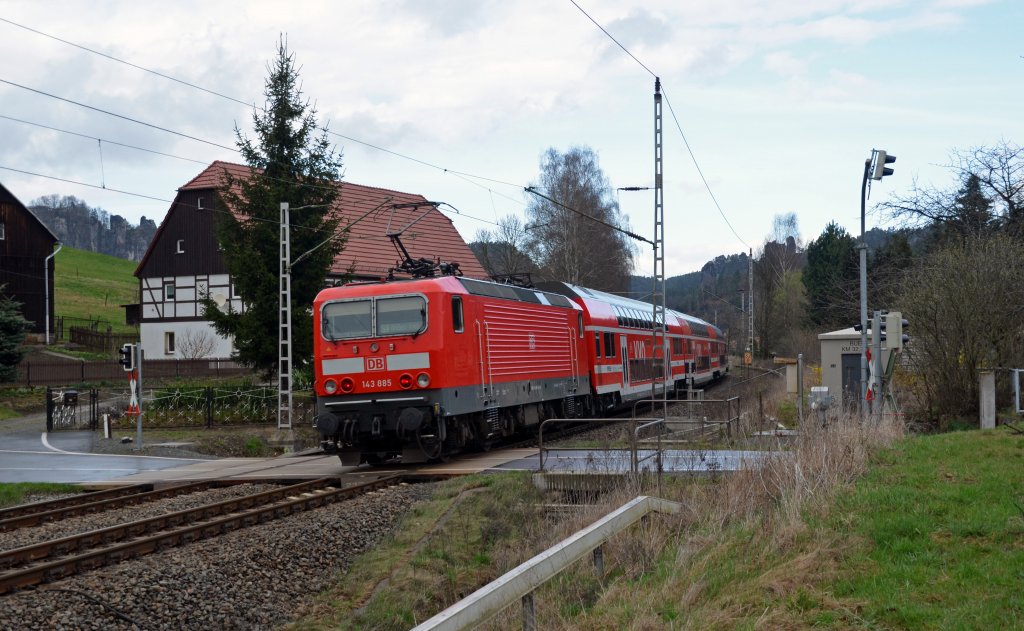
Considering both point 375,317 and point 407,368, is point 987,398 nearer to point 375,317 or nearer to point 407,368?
point 407,368

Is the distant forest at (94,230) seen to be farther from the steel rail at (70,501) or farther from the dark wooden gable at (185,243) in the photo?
the steel rail at (70,501)

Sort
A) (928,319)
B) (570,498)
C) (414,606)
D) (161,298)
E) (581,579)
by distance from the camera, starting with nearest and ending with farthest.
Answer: (581,579), (414,606), (570,498), (928,319), (161,298)

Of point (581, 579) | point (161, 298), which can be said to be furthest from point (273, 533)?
point (161, 298)

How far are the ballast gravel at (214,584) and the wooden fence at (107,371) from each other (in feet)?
103

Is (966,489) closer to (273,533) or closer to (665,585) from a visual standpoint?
(665,585)

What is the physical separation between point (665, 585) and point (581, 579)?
5.58ft

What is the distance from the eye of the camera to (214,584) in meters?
9.16

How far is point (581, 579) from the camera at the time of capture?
29.6 ft

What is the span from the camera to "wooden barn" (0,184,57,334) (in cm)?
5438

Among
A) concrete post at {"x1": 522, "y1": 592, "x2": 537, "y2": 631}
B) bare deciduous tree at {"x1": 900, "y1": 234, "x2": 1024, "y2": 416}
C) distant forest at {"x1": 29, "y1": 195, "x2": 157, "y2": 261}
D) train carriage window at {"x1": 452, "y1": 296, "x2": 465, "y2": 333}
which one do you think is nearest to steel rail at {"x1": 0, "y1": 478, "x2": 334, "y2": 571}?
train carriage window at {"x1": 452, "y1": 296, "x2": 465, "y2": 333}

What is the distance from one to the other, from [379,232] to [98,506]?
3922cm

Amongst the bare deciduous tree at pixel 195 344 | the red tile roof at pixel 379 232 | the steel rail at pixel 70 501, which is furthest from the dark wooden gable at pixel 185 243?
the steel rail at pixel 70 501

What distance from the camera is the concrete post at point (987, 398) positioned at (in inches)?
826

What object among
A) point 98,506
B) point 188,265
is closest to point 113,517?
point 98,506
